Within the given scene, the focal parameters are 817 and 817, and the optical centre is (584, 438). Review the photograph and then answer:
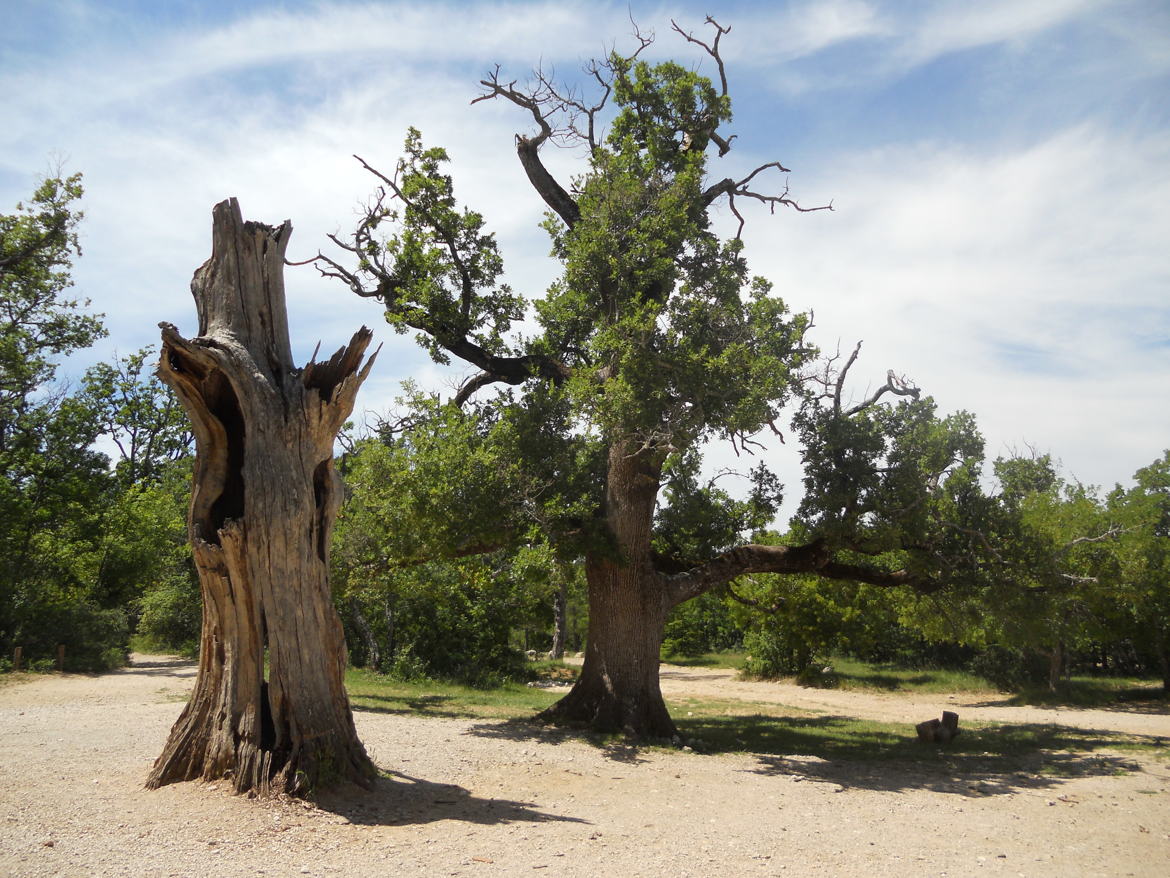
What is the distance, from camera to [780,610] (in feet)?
57.2

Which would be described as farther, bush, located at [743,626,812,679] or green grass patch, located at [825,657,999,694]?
bush, located at [743,626,812,679]

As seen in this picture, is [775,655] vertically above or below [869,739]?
above

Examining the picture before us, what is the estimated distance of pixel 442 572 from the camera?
57.2 ft

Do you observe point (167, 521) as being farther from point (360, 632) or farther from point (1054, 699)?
point (1054, 699)

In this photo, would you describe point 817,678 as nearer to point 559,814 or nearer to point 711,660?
point 711,660

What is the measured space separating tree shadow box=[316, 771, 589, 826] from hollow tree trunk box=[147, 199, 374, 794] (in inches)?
8.2

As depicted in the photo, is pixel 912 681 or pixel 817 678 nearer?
pixel 912 681

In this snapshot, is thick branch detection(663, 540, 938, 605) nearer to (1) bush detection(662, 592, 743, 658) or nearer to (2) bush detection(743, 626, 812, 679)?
(2) bush detection(743, 626, 812, 679)

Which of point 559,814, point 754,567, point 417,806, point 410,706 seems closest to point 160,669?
point 410,706

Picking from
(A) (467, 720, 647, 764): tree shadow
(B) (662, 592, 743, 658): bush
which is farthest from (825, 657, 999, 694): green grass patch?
(A) (467, 720, 647, 764): tree shadow

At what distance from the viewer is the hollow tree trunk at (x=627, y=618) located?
12742mm

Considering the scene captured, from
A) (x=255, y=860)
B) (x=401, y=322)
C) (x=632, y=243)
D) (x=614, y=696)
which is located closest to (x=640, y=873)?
(x=255, y=860)

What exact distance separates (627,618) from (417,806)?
6120 mm

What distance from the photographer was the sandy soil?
582cm
